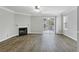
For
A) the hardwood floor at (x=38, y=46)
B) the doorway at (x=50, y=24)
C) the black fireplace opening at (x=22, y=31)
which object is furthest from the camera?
the doorway at (x=50, y=24)


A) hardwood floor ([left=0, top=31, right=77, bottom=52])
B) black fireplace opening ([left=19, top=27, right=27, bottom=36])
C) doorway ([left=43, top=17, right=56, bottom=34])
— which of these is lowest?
hardwood floor ([left=0, top=31, right=77, bottom=52])

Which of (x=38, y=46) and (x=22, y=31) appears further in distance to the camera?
(x=22, y=31)

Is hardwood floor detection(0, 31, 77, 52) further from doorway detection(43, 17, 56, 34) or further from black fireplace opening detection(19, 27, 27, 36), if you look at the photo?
doorway detection(43, 17, 56, 34)

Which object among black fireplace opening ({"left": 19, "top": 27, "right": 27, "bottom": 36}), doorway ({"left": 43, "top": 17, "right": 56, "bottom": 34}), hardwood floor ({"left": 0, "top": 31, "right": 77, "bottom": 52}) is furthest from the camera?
doorway ({"left": 43, "top": 17, "right": 56, "bottom": 34})

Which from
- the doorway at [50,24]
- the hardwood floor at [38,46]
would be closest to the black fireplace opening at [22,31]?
the doorway at [50,24]

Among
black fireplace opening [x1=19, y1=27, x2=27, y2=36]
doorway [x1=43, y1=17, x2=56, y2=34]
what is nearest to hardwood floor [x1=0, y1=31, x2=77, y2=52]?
black fireplace opening [x1=19, y1=27, x2=27, y2=36]

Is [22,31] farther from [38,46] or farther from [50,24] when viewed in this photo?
[38,46]

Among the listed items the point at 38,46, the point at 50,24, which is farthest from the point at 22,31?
the point at 38,46

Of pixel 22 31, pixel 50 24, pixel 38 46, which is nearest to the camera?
pixel 38 46

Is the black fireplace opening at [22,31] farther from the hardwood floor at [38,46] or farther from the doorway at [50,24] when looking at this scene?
the hardwood floor at [38,46]

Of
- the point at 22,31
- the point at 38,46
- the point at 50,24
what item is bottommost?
the point at 38,46
